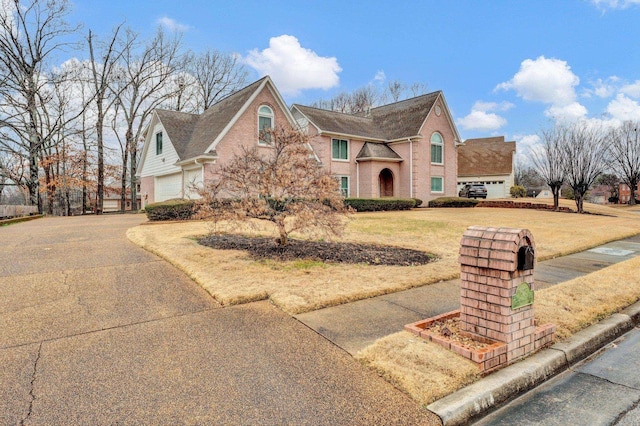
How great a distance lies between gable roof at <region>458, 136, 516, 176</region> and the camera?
1521 inches

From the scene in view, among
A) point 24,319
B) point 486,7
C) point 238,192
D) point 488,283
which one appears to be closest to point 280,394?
point 488,283

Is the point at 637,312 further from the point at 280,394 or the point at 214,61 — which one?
the point at 214,61

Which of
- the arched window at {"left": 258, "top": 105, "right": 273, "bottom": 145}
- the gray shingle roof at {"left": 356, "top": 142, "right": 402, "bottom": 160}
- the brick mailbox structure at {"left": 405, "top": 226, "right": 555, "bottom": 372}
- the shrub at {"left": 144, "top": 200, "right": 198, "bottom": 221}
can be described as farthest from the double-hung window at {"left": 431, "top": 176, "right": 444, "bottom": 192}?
the brick mailbox structure at {"left": 405, "top": 226, "right": 555, "bottom": 372}

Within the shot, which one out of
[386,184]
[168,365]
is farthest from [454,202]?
[168,365]

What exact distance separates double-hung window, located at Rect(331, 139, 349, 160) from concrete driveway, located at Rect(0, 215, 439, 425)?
20136 mm

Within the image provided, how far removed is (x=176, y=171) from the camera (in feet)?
67.3

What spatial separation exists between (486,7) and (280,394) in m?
13.6

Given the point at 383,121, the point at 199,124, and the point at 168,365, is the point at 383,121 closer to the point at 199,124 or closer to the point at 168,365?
the point at 199,124

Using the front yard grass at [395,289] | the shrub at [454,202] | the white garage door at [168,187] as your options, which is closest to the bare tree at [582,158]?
the shrub at [454,202]

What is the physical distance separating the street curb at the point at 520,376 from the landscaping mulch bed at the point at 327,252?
344 cm

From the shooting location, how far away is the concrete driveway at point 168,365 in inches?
97.4

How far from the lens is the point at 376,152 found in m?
25.4

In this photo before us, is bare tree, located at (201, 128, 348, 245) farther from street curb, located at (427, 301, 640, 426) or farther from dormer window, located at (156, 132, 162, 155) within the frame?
dormer window, located at (156, 132, 162, 155)

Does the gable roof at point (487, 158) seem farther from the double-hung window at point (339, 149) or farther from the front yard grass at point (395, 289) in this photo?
the front yard grass at point (395, 289)
